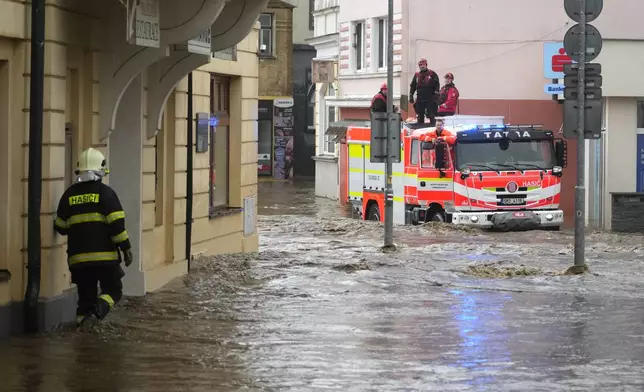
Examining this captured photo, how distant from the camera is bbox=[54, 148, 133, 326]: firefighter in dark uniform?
11.1 meters

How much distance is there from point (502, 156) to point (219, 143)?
897 centimetres

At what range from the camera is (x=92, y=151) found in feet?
37.0

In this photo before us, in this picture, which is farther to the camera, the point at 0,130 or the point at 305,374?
the point at 0,130

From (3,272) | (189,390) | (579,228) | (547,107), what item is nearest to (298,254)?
(579,228)

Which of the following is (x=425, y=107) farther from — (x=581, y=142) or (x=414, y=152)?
(x=581, y=142)

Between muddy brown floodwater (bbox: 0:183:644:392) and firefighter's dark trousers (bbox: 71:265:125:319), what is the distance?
223 mm

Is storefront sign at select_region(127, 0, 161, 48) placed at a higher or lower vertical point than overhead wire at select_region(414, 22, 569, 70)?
lower

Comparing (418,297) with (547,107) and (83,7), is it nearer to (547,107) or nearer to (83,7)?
(83,7)

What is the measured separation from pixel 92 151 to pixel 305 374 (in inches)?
118

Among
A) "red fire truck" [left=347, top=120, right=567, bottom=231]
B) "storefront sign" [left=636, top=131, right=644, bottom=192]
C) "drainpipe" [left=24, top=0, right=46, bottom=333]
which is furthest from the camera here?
"storefront sign" [left=636, top=131, right=644, bottom=192]

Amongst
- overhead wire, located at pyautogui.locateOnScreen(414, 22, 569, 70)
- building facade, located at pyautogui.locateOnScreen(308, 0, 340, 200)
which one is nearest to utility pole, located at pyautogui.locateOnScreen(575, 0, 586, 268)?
overhead wire, located at pyautogui.locateOnScreen(414, 22, 569, 70)

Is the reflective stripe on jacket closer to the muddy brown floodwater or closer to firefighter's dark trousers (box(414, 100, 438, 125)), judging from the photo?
the muddy brown floodwater

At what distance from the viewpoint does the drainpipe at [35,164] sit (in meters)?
10.9

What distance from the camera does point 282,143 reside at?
5681 centimetres
